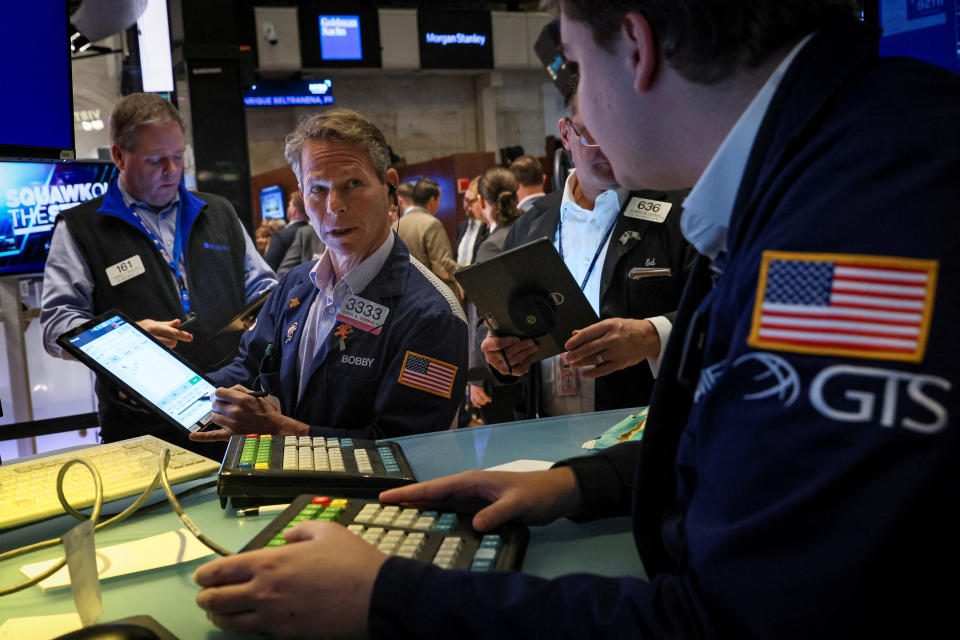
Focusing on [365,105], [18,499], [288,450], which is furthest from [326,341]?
[365,105]

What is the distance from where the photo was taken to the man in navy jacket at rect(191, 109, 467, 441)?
1.78m

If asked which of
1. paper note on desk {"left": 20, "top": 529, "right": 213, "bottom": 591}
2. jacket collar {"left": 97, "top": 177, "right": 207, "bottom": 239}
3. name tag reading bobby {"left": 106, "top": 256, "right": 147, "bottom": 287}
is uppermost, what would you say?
jacket collar {"left": 97, "top": 177, "right": 207, "bottom": 239}

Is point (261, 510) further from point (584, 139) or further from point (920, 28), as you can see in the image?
point (920, 28)

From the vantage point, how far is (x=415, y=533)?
91 centimetres

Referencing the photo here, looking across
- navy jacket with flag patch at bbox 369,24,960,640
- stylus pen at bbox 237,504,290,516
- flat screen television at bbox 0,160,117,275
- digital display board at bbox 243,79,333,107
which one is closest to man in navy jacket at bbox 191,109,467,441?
stylus pen at bbox 237,504,290,516

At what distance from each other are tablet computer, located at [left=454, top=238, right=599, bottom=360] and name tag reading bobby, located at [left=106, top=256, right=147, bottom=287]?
4.94 feet

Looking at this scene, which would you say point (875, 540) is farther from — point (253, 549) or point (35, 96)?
point (35, 96)

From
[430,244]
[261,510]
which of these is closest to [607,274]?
[261,510]

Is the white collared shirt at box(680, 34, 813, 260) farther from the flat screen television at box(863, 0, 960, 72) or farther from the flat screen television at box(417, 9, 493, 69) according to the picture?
the flat screen television at box(417, 9, 493, 69)

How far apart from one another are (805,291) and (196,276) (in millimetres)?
2643

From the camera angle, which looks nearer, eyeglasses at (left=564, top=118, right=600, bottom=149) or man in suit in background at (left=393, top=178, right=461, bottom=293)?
eyeglasses at (left=564, top=118, right=600, bottom=149)

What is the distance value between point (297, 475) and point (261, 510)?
0.09 meters

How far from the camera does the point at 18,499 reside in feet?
3.84

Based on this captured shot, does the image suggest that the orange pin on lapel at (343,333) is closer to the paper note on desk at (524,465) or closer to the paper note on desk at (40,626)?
the paper note on desk at (524,465)
